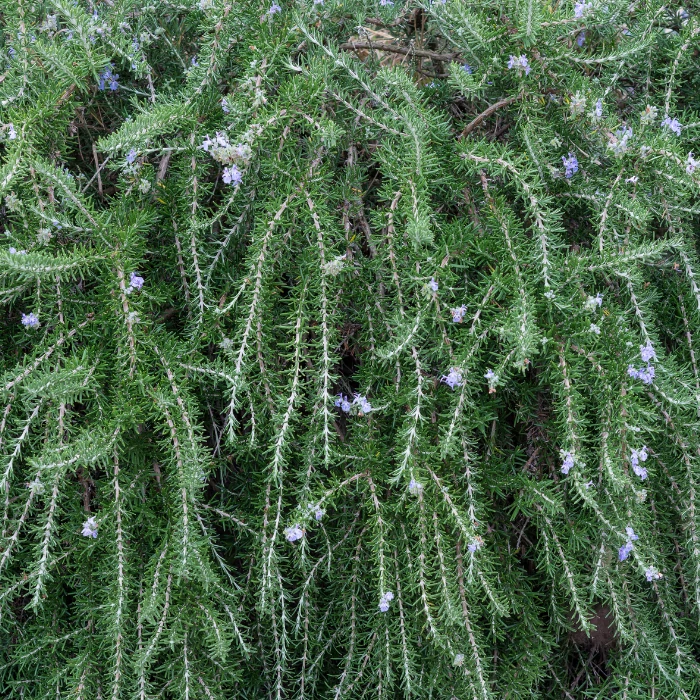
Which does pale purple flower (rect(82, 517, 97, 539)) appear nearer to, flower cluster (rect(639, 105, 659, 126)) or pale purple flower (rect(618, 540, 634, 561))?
pale purple flower (rect(618, 540, 634, 561))

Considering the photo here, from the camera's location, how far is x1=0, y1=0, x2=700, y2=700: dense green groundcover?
1.58 meters

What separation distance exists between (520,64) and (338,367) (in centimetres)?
82

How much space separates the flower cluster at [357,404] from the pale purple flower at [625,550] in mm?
615

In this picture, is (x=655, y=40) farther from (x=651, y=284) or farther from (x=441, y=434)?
(x=441, y=434)

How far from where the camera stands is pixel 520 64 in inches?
65.2

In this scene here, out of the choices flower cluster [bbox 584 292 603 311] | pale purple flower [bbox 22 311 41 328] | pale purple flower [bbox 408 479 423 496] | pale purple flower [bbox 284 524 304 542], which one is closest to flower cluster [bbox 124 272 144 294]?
pale purple flower [bbox 22 311 41 328]

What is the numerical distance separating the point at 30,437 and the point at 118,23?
100cm

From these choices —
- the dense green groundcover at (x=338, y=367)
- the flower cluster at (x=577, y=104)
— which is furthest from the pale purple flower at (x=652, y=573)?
the flower cluster at (x=577, y=104)

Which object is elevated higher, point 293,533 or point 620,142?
point 620,142

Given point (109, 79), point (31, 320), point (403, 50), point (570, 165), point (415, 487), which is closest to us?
point (415, 487)

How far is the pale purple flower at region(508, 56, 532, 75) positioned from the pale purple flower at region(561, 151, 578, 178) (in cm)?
22

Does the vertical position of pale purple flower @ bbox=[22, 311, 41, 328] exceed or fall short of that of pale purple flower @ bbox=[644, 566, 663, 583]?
it exceeds it

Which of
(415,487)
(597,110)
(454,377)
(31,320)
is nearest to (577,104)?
(597,110)

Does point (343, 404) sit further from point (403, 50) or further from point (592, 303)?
point (403, 50)
